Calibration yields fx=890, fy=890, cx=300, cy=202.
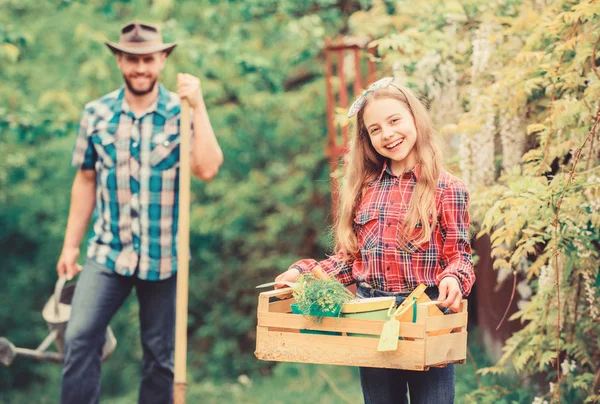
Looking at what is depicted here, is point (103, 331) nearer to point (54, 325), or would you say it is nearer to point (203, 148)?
point (54, 325)

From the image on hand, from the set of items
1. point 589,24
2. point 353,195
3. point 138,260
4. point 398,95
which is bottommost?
point 138,260

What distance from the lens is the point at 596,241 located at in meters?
3.54

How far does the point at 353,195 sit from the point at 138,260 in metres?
1.36

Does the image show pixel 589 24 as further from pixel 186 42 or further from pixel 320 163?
pixel 320 163

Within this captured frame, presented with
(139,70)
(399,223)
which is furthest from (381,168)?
(139,70)

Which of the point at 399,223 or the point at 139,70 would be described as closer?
the point at 399,223

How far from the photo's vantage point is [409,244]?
8.86 ft

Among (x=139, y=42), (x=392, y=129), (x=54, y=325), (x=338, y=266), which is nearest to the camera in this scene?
(x=392, y=129)

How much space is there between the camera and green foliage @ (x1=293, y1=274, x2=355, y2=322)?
2.54 metres

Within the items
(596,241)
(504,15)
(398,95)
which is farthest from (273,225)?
(398,95)

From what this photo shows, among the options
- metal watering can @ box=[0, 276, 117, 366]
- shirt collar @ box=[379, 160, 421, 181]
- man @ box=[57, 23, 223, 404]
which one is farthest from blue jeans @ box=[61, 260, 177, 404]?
shirt collar @ box=[379, 160, 421, 181]

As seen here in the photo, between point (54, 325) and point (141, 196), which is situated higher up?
point (141, 196)

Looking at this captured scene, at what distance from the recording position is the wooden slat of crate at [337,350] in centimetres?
243

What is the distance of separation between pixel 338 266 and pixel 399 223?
11.2 inches
